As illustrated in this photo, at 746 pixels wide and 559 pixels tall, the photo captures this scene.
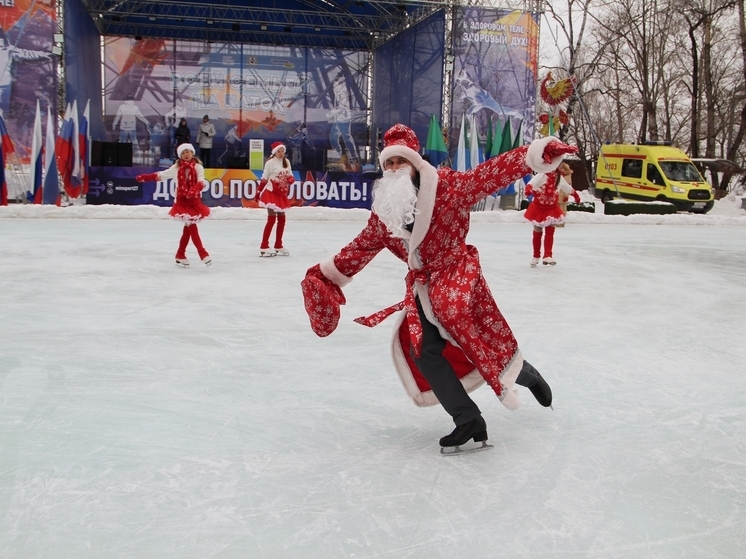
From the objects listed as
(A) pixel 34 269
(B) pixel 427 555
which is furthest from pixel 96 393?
(A) pixel 34 269

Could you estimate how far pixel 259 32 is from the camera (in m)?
20.7

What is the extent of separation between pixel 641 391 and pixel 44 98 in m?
14.3

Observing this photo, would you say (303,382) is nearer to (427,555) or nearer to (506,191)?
(427,555)

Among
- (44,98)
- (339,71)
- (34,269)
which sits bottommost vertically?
(34,269)

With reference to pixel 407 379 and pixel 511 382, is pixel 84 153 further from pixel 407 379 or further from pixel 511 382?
pixel 511 382

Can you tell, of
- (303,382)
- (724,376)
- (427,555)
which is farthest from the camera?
(724,376)

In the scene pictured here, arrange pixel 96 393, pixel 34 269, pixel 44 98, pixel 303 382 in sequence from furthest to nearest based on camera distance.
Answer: pixel 44 98 < pixel 34 269 < pixel 303 382 < pixel 96 393

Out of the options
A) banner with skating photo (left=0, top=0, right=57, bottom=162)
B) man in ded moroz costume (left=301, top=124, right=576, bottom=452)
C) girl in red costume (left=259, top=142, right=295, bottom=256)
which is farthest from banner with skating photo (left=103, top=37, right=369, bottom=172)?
man in ded moroz costume (left=301, top=124, right=576, bottom=452)

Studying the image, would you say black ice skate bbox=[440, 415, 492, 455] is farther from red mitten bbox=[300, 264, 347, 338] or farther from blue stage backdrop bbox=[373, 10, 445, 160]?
blue stage backdrop bbox=[373, 10, 445, 160]

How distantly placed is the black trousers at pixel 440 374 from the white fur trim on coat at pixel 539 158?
2.16 ft

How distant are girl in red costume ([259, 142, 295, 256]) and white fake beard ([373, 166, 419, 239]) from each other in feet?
19.0

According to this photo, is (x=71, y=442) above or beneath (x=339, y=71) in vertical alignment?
beneath

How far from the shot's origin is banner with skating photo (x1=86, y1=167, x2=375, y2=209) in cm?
1418

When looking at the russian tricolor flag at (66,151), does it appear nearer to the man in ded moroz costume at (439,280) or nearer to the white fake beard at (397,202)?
the man in ded moroz costume at (439,280)
